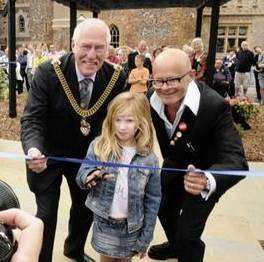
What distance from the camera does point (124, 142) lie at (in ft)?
Answer: 10.0

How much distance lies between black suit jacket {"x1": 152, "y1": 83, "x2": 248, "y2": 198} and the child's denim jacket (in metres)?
0.28

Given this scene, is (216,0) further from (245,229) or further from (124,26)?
(124,26)

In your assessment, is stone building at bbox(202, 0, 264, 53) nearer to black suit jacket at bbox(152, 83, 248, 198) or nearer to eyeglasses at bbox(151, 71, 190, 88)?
black suit jacket at bbox(152, 83, 248, 198)

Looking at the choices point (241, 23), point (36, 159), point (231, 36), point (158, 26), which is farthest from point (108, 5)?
point (241, 23)

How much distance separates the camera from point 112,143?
119 inches

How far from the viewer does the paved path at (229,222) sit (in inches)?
158

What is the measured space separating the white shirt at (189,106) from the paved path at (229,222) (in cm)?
123

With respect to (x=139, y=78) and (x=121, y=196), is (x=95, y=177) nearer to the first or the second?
(x=121, y=196)

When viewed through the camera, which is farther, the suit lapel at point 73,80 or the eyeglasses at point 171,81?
the suit lapel at point 73,80

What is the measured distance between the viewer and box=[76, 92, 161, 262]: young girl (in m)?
2.98

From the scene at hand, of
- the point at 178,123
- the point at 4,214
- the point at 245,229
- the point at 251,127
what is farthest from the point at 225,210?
the point at 251,127

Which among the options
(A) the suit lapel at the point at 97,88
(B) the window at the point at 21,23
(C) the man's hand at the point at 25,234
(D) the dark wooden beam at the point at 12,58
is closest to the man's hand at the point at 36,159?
(A) the suit lapel at the point at 97,88

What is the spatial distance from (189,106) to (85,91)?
802 mm

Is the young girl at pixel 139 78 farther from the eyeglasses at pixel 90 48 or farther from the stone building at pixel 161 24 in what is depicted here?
the stone building at pixel 161 24
